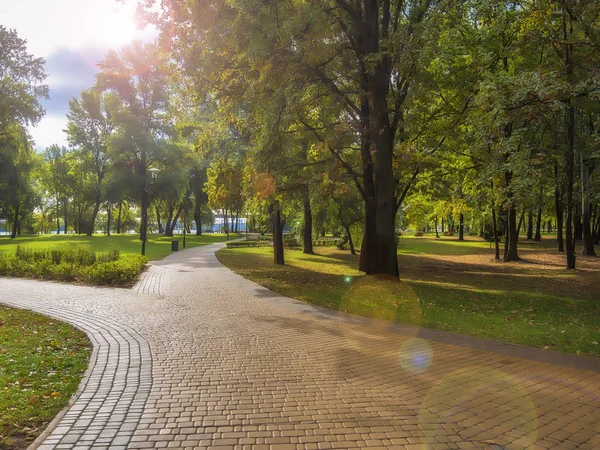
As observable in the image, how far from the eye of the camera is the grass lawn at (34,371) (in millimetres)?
3803

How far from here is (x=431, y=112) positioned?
1584 centimetres

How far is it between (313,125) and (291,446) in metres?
13.8

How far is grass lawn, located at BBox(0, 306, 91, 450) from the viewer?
3.80 metres

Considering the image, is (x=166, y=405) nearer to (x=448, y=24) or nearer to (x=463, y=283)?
(x=448, y=24)

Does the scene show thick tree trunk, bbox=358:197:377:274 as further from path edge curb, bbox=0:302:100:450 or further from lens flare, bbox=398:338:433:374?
path edge curb, bbox=0:302:100:450

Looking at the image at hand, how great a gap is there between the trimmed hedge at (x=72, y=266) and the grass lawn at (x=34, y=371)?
5142 mm

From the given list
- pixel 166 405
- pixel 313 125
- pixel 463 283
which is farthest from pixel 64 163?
pixel 166 405

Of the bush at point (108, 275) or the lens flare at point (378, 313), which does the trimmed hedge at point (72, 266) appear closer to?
the bush at point (108, 275)

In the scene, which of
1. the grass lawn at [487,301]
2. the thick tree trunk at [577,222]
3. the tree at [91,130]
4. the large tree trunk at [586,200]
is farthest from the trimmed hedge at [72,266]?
the tree at [91,130]

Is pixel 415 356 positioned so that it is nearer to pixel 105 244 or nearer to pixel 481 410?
pixel 481 410

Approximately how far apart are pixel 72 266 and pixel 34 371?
10331mm

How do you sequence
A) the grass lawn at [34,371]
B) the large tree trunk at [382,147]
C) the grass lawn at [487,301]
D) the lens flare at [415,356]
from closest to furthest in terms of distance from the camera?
1. the grass lawn at [34,371]
2. the lens flare at [415,356]
3. the grass lawn at [487,301]
4. the large tree trunk at [382,147]

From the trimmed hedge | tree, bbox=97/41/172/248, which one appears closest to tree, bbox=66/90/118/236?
tree, bbox=97/41/172/248

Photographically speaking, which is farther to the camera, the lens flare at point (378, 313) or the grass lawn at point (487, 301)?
the grass lawn at point (487, 301)
